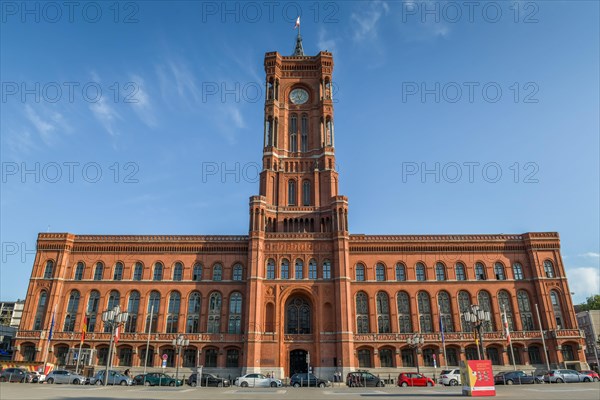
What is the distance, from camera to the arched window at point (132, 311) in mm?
51125

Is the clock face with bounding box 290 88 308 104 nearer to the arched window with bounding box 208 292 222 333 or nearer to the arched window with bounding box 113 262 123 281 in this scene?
the arched window with bounding box 208 292 222 333

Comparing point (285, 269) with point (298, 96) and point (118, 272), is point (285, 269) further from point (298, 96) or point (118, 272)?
point (298, 96)

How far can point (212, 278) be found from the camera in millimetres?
53250

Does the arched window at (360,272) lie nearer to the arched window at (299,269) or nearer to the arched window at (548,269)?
the arched window at (299,269)

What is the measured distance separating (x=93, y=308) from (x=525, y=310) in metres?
53.8

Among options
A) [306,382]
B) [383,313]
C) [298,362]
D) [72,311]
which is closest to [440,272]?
[383,313]

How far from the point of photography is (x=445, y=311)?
51844mm

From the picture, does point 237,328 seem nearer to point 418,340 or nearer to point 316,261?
point 316,261

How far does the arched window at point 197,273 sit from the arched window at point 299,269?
12.4 meters

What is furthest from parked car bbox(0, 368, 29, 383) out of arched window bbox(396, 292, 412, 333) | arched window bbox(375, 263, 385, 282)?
arched window bbox(396, 292, 412, 333)

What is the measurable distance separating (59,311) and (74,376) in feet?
52.1

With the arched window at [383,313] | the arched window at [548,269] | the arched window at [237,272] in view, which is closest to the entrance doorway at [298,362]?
the arched window at [383,313]

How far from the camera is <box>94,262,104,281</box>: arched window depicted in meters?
53.5

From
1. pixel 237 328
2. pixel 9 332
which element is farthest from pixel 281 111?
pixel 9 332
